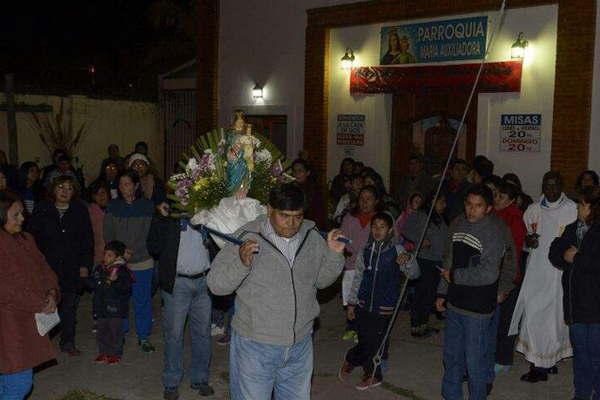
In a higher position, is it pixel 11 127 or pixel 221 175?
pixel 11 127

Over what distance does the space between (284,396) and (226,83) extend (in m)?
12.5

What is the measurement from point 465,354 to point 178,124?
47.4 feet

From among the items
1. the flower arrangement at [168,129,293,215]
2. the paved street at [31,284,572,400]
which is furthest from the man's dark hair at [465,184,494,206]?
A: the paved street at [31,284,572,400]

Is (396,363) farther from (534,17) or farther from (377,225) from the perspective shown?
(534,17)

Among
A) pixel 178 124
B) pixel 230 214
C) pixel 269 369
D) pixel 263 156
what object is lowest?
pixel 269 369

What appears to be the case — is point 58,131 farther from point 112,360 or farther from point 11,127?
point 112,360

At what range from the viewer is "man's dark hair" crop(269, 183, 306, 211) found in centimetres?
429

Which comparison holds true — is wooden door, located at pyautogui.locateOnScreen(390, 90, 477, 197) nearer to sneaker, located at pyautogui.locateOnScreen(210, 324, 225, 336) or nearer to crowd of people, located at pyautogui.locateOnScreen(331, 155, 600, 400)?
crowd of people, located at pyautogui.locateOnScreen(331, 155, 600, 400)

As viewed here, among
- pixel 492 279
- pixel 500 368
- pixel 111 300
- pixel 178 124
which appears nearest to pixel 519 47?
pixel 500 368

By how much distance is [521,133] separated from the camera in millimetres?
10859

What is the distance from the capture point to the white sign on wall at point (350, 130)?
13.4m

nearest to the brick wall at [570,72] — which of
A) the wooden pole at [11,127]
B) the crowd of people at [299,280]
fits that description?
the crowd of people at [299,280]

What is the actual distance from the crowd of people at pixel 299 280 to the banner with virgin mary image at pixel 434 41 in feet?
9.74

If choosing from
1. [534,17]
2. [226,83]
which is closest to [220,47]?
[226,83]
